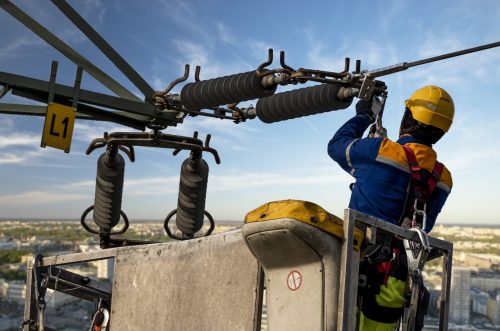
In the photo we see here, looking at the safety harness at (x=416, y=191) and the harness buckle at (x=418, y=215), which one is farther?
the safety harness at (x=416, y=191)

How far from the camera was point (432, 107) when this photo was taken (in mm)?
4652

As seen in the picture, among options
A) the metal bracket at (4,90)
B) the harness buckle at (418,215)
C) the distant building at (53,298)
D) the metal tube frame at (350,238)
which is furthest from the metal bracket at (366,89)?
the metal bracket at (4,90)

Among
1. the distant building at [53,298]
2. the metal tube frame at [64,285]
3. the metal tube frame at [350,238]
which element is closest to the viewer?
the metal tube frame at [350,238]

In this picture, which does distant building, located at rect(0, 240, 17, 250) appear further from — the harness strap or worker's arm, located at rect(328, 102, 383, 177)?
the harness strap

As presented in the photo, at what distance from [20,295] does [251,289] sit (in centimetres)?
10439

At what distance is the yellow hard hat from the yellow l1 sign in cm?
479

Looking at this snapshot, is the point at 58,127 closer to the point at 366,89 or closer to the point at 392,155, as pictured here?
the point at 366,89

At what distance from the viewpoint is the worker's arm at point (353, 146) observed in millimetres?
4277

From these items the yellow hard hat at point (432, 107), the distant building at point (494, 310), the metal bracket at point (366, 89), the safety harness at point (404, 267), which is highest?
the metal bracket at point (366, 89)

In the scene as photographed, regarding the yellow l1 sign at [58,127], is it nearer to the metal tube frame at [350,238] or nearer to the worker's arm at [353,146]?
the worker's arm at [353,146]

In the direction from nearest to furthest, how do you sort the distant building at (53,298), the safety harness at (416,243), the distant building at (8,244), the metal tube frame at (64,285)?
the safety harness at (416,243)
the metal tube frame at (64,285)
the distant building at (53,298)
the distant building at (8,244)

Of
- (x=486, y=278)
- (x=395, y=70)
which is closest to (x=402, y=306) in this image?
(x=395, y=70)

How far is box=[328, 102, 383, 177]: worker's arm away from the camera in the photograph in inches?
168

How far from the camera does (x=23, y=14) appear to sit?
8.64 meters
